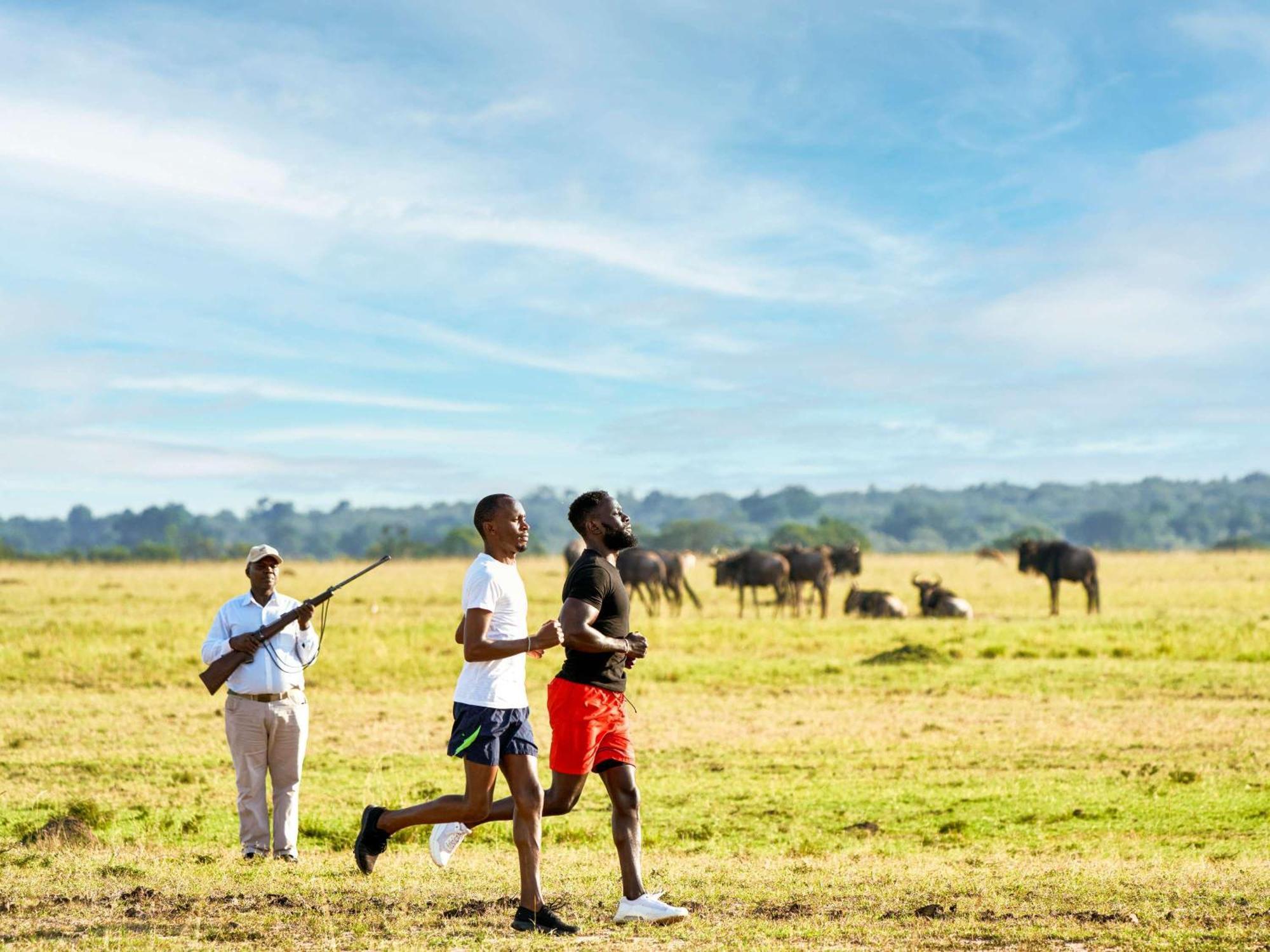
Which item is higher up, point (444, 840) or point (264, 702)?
point (264, 702)

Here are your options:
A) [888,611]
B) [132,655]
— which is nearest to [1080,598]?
[888,611]

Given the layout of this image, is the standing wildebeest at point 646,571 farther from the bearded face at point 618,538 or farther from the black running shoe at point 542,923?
the black running shoe at point 542,923

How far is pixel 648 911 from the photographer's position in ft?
21.5

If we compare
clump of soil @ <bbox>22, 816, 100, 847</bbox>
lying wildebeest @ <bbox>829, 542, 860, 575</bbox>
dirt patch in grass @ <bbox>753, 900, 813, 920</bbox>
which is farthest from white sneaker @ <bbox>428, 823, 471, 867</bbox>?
lying wildebeest @ <bbox>829, 542, 860, 575</bbox>

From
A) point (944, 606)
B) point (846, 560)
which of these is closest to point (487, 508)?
point (944, 606)

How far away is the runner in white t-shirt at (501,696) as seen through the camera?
6.34 meters

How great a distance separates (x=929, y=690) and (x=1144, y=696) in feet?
9.26

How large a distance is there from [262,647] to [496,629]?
2585 millimetres

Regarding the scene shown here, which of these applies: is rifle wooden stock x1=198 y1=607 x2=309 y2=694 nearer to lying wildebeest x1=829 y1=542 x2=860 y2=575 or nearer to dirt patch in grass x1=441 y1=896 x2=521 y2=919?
dirt patch in grass x1=441 y1=896 x2=521 y2=919

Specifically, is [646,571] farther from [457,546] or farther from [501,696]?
[457,546]

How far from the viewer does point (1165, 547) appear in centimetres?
18325

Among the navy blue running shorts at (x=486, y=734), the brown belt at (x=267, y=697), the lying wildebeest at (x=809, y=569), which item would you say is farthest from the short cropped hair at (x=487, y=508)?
the lying wildebeest at (x=809, y=569)

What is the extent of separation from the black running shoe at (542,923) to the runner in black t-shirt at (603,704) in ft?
1.12

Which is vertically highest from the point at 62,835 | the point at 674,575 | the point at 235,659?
the point at 235,659
